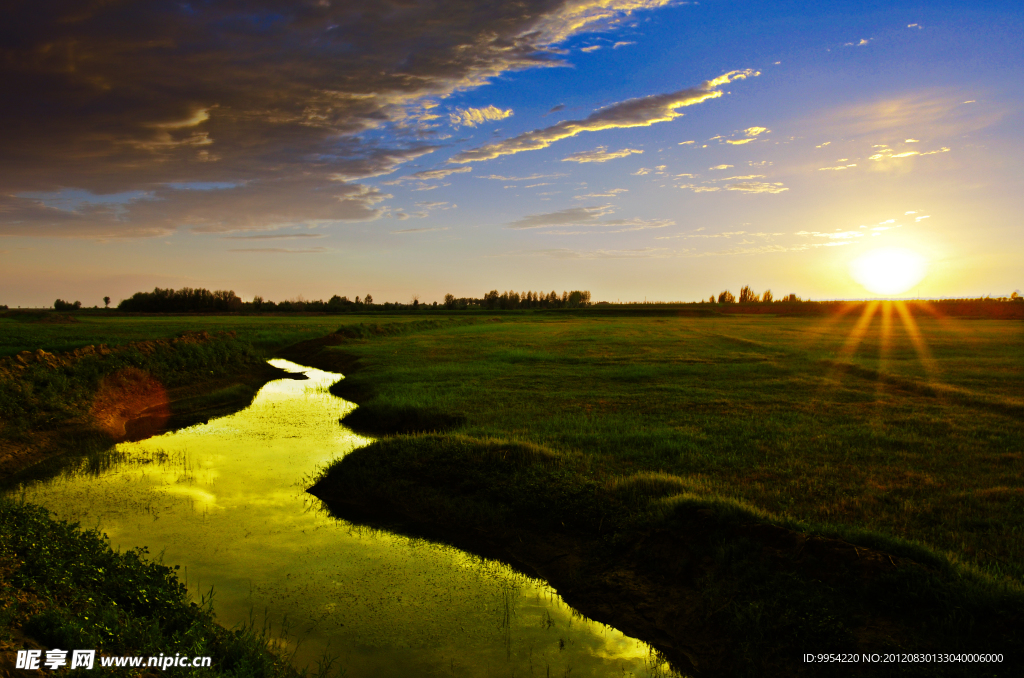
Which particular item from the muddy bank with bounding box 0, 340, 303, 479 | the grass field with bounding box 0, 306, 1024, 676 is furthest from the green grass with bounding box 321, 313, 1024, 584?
the muddy bank with bounding box 0, 340, 303, 479

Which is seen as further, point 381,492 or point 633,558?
point 381,492

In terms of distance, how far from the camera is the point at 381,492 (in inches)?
491

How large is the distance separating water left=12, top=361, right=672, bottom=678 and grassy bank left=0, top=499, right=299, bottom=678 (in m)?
0.76

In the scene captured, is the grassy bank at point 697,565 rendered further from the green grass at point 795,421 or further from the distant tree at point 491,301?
the distant tree at point 491,301

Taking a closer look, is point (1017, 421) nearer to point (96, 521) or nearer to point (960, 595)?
point (960, 595)

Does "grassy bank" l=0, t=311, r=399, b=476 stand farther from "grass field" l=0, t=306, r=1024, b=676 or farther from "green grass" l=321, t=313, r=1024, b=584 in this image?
"green grass" l=321, t=313, r=1024, b=584

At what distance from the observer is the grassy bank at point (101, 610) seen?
5.36 meters

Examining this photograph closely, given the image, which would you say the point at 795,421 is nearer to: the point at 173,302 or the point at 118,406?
the point at 118,406

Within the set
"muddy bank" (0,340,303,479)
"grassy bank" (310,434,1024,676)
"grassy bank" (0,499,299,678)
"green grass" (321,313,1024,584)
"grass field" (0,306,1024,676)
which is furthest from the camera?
"muddy bank" (0,340,303,479)

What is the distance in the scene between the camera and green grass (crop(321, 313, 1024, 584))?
1010 centimetres

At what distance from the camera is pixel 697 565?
805 cm

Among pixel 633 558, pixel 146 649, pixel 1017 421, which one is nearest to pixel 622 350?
pixel 1017 421

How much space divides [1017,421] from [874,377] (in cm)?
928

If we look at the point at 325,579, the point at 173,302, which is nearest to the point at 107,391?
the point at 325,579
